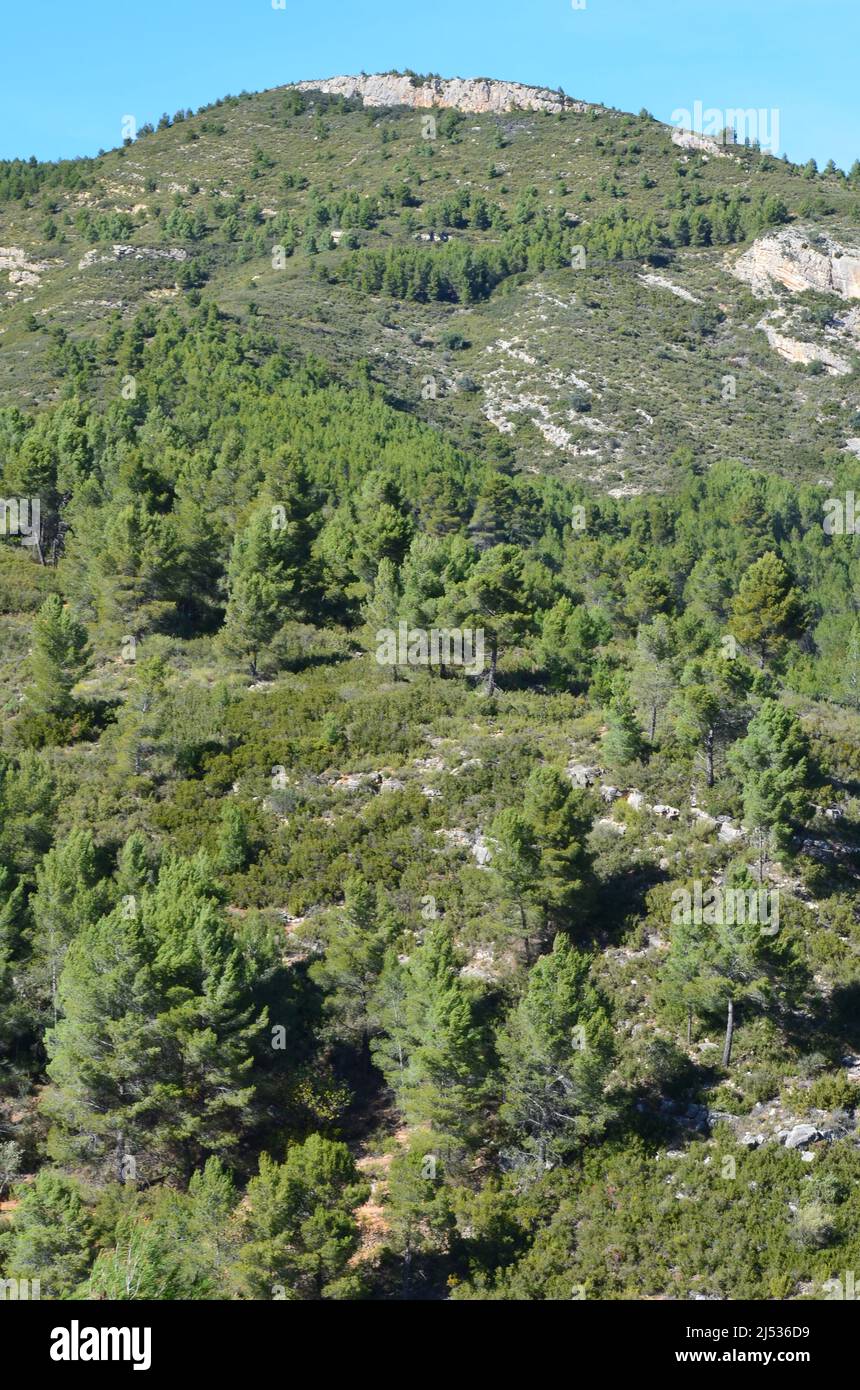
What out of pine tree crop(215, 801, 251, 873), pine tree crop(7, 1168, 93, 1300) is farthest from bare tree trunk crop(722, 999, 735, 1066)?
pine tree crop(215, 801, 251, 873)

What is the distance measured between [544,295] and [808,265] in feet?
130

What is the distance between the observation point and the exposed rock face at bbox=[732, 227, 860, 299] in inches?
6024

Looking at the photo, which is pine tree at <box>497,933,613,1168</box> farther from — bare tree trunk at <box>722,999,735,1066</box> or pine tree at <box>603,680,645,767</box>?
pine tree at <box>603,680,645,767</box>

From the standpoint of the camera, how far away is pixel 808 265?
153875 mm

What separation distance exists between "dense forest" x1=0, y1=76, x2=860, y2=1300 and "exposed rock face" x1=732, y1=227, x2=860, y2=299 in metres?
101

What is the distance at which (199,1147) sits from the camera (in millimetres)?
30172

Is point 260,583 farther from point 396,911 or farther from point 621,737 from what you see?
point 396,911

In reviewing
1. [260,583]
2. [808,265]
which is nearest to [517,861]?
[260,583]

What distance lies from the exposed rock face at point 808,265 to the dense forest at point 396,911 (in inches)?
3969

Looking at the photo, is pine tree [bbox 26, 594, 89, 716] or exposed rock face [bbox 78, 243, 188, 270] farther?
exposed rock face [bbox 78, 243, 188, 270]

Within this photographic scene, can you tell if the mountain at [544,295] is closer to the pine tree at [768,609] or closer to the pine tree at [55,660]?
the pine tree at [55,660]

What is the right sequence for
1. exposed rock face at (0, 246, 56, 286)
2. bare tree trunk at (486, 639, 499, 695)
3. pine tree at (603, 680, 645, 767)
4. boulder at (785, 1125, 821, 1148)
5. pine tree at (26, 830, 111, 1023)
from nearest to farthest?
boulder at (785, 1125, 821, 1148), pine tree at (26, 830, 111, 1023), pine tree at (603, 680, 645, 767), bare tree trunk at (486, 639, 499, 695), exposed rock face at (0, 246, 56, 286)

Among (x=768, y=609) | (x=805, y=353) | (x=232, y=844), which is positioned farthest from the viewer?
(x=805, y=353)

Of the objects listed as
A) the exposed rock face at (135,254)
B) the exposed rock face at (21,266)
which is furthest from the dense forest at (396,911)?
the exposed rock face at (21,266)
